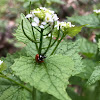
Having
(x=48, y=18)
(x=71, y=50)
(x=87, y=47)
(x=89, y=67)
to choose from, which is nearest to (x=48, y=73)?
(x=48, y=18)

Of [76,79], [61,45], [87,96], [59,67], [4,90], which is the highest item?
[61,45]

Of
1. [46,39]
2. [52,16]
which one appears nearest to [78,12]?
[46,39]

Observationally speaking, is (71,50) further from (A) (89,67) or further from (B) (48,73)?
(A) (89,67)

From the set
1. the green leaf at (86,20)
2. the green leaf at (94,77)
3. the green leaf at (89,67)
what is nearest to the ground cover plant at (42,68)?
the green leaf at (94,77)

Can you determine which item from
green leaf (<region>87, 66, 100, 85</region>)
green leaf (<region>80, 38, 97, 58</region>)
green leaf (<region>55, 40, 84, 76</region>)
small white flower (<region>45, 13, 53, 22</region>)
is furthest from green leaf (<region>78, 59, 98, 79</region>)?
small white flower (<region>45, 13, 53, 22</region>)

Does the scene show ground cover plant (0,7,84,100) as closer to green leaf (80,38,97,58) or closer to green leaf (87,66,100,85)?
green leaf (87,66,100,85)

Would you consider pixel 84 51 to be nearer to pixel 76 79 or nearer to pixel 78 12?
pixel 76 79

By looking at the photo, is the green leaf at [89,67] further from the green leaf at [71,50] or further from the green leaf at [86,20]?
the green leaf at [86,20]
